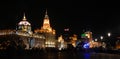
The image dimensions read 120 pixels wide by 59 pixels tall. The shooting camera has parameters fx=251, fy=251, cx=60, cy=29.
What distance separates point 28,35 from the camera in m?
125

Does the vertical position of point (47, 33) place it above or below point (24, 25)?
below

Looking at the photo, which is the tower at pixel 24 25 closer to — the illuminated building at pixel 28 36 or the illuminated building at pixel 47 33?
the illuminated building at pixel 28 36

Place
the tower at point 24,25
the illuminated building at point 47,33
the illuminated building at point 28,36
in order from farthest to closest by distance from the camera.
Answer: the illuminated building at point 47,33, the tower at point 24,25, the illuminated building at point 28,36

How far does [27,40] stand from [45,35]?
28.4 meters

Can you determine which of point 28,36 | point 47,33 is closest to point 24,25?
point 47,33

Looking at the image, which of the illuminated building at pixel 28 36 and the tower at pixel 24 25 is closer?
the illuminated building at pixel 28 36

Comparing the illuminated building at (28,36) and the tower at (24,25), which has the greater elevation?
the tower at (24,25)

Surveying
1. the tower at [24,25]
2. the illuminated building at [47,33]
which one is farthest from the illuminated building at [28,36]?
the illuminated building at [47,33]

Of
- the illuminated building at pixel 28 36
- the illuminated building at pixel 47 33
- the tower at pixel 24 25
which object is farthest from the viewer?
the illuminated building at pixel 47 33

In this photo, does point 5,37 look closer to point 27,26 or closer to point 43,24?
point 27,26

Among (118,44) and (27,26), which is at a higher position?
(27,26)

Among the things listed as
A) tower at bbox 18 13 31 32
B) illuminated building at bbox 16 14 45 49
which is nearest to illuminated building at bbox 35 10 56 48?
illuminated building at bbox 16 14 45 49

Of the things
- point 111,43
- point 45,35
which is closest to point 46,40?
point 45,35

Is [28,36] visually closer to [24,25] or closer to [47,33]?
[24,25]
